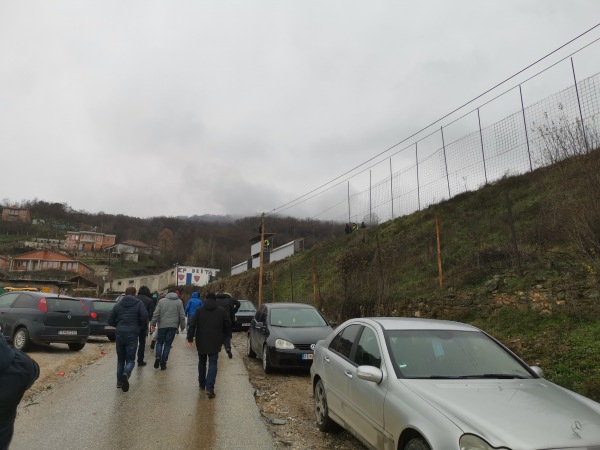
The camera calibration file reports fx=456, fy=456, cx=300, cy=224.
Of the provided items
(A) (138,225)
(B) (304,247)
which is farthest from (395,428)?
(A) (138,225)

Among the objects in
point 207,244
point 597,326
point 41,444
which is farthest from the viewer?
point 207,244

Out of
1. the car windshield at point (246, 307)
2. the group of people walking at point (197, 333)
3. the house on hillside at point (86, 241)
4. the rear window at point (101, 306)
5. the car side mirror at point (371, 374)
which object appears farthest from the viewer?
the house on hillside at point (86, 241)

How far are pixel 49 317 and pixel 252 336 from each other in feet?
17.4

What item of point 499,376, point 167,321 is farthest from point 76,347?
point 499,376

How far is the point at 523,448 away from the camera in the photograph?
9.64 feet

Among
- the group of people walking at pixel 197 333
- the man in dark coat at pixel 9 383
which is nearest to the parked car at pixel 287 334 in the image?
the group of people walking at pixel 197 333

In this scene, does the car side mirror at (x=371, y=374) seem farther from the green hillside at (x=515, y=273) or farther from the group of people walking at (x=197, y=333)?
the group of people walking at (x=197, y=333)

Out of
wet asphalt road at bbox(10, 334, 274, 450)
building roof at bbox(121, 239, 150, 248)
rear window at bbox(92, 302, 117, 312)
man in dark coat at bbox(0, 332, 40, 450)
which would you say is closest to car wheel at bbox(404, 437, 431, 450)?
wet asphalt road at bbox(10, 334, 274, 450)

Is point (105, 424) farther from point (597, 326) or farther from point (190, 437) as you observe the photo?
point (597, 326)

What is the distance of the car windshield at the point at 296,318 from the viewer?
1062 centimetres

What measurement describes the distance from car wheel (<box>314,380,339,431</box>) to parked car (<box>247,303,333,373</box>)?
3.36 m

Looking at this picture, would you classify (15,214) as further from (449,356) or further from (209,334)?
(449,356)

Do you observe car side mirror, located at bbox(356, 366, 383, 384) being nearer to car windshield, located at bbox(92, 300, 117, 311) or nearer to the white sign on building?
car windshield, located at bbox(92, 300, 117, 311)

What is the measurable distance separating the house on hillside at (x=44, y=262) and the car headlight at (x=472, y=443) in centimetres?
10992
